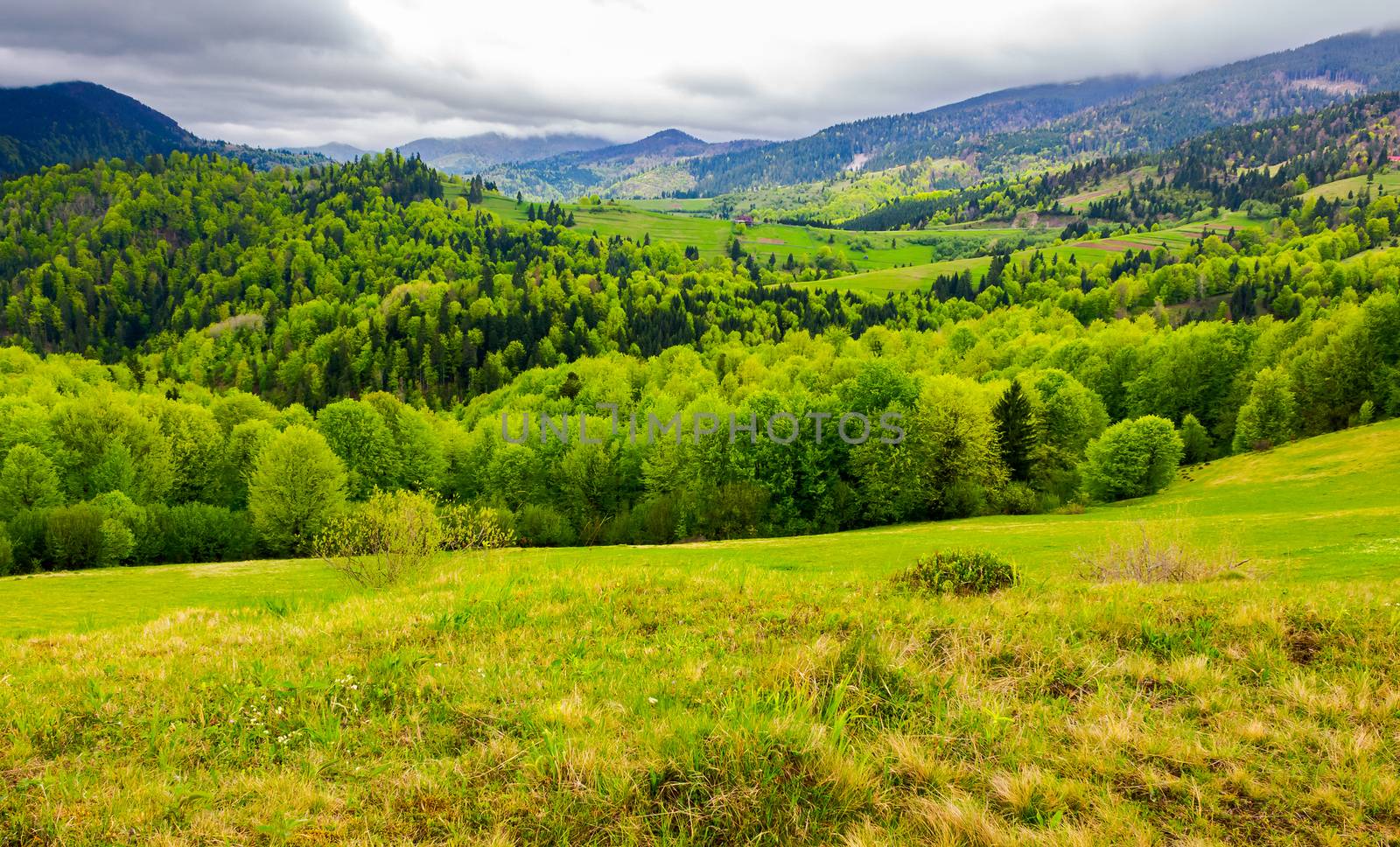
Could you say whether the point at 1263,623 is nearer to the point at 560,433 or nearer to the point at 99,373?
the point at 560,433

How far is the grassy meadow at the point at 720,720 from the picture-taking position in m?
4.91

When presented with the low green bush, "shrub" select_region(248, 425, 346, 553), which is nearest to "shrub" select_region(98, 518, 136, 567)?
the low green bush

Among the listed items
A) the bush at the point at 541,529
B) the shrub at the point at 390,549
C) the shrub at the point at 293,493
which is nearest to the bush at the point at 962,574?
the shrub at the point at 390,549

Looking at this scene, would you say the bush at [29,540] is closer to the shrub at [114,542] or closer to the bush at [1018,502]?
the shrub at [114,542]

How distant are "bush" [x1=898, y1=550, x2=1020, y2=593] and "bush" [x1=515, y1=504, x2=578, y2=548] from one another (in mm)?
55037

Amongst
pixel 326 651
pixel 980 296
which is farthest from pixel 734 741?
pixel 980 296

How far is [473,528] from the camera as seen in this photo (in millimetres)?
44906

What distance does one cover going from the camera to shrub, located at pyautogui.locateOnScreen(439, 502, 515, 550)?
104ft

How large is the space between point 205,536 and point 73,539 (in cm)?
954

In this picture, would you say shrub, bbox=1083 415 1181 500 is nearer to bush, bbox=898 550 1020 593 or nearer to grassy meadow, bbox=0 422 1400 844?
grassy meadow, bbox=0 422 1400 844

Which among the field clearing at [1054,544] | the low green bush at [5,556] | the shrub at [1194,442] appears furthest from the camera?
the shrub at [1194,442]

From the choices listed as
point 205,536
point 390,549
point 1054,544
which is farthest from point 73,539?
point 1054,544

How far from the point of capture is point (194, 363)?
181125mm

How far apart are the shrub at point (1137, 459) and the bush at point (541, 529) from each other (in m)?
50.5
